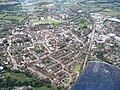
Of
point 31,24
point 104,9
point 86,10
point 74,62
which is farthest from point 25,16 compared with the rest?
point 74,62

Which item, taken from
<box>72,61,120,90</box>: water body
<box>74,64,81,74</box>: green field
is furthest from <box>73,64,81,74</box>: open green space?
<box>72,61,120,90</box>: water body

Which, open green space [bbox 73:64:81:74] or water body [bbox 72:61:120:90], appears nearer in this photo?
water body [bbox 72:61:120:90]

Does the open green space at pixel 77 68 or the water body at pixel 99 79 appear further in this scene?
the open green space at pixel 77 68

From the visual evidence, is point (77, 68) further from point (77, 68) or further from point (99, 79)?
point (99, 79)

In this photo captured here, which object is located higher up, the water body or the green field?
the water body

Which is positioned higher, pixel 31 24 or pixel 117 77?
pixel 117 77

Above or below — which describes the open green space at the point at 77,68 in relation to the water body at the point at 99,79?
below

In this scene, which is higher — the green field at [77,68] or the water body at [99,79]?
the water body at [99,79]

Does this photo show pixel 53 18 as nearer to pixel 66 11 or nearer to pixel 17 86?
pixel 66 11

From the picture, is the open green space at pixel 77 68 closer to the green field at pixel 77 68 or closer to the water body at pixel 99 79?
the green field at pixel 77 68

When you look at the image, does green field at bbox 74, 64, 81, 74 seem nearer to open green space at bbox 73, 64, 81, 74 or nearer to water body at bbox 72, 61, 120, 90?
open green space at bbox 73, 64, 81, 74

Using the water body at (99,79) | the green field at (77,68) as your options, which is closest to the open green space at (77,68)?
the green field at (77,68)
